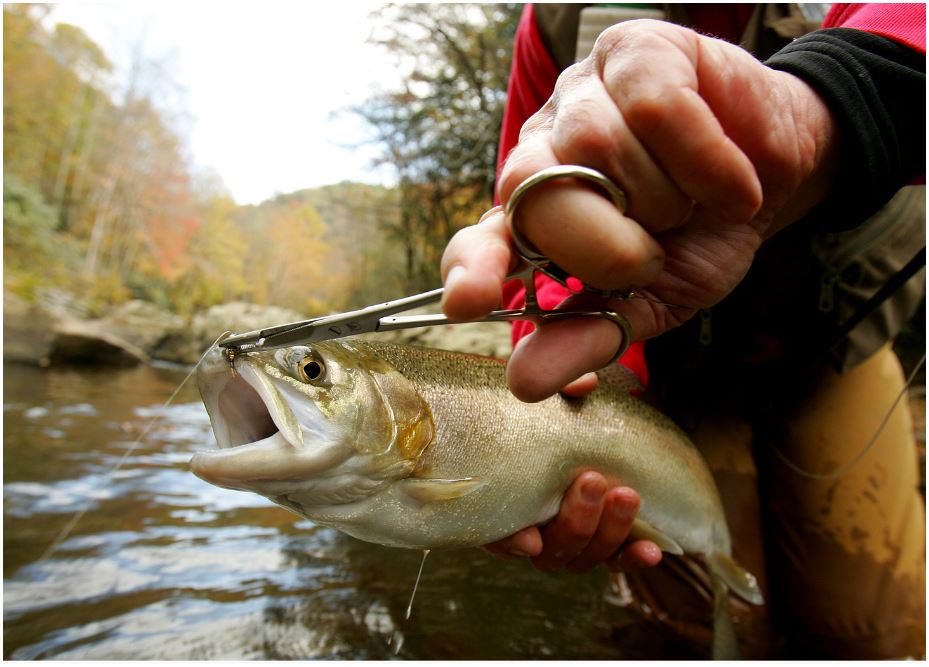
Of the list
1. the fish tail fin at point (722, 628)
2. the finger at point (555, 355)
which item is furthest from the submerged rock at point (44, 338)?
the finger at point (555, 355)

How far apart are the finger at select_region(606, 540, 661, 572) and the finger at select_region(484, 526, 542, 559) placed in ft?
1.13

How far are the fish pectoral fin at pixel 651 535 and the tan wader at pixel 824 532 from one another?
981 millimetres

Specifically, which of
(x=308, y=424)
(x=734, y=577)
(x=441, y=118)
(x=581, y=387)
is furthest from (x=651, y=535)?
(x=441, y=118)

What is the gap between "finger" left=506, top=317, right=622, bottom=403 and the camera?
0.88 m

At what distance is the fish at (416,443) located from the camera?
0.98 metres

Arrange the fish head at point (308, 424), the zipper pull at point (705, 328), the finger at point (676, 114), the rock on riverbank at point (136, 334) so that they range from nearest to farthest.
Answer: the finger at point (676, 114) < the fish head at point (308, 424) < the zipper pull at point (705, 328) < the rock on riverbank at point (136, 334)

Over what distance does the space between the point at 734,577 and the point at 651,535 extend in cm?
49

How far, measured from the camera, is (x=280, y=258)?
1036 inches

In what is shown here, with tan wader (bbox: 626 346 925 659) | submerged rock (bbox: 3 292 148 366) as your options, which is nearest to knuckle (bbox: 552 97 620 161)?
tan wader (bbox: 626 346 925 659)

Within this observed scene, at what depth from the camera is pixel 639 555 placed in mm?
1680

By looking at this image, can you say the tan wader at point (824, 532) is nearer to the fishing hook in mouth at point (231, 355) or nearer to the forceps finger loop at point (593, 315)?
the forceps finger loop at point (593, 315)

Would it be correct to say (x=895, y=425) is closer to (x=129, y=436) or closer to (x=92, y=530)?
(x=92, y=530)

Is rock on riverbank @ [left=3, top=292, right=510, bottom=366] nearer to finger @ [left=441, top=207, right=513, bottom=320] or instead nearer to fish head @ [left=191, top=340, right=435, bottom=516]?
fish head @ [left=191, top=340, right=435, bottom=516]

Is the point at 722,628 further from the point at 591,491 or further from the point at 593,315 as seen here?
the point at 593,315
